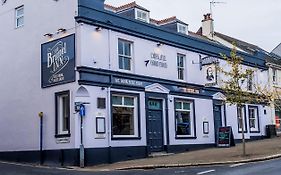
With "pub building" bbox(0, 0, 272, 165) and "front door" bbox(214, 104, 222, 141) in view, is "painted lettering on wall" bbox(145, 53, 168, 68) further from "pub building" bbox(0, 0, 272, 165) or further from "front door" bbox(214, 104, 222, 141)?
"front door" bbox(214, 104, 222, 141)

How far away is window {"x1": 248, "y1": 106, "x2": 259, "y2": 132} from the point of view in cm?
3216

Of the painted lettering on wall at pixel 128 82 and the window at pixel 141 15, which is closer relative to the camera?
the painted lettering on wall at pixel 128 82

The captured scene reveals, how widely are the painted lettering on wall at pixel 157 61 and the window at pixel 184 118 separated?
235cm

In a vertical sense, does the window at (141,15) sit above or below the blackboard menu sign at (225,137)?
above

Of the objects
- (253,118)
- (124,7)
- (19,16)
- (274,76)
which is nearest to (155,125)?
(124,7)

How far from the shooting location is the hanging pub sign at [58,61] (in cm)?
2031

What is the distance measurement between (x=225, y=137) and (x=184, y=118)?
2884 mm

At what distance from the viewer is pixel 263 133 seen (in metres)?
33.0

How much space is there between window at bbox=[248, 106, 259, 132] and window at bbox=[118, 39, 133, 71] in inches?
522

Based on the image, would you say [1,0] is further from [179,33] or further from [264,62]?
[264,62]

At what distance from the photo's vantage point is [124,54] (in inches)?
878

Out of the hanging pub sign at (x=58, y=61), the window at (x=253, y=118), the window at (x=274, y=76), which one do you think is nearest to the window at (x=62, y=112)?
the hanging pub sign at (x=58, y=61)

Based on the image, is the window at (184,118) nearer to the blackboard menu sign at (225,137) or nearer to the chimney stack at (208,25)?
the blackboard menu sign at (225,137)

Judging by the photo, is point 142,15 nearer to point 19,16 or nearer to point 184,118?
point 184,118
